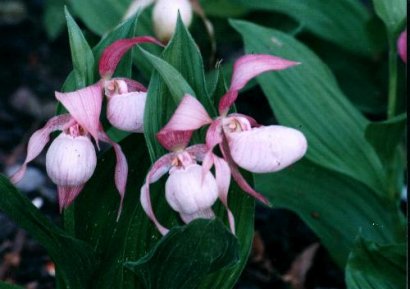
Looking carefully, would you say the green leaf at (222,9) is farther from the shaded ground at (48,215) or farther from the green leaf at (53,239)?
the green leaf at (53,239)

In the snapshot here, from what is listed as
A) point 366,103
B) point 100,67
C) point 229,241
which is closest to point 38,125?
point 366,103

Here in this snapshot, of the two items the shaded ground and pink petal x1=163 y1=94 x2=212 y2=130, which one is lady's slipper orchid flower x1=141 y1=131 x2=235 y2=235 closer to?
pink petal x1=163 y1=94 x2=212 y2=130

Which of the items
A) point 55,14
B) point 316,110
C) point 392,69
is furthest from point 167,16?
point 55,14

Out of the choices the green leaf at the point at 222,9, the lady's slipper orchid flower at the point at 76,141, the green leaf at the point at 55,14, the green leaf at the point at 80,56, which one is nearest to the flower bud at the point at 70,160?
the lady's slipper orchid flower at the point at 76,141

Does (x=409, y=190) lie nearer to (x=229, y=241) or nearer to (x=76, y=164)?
(x=229, y=241)

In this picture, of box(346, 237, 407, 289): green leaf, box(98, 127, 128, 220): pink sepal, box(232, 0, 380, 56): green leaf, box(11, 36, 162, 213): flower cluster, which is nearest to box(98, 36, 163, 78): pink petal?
box(11, 36, 162, 213): flower cluster

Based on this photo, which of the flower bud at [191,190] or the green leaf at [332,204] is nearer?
the flower bud at [191,190]
